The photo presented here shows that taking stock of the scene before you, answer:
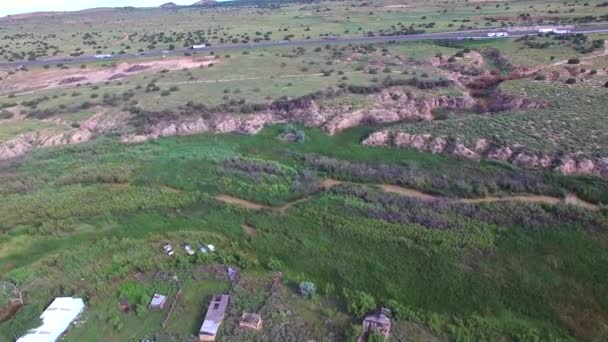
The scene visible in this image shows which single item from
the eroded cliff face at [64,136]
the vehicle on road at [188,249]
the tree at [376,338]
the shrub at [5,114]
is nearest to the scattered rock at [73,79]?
→ the shrub at [5,114]

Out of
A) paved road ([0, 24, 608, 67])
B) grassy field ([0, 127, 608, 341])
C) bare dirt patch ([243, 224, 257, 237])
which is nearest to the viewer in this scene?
grassy field ([0, 127, 608, 341])

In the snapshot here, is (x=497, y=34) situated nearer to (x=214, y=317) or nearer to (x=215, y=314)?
(x=215, y=314)

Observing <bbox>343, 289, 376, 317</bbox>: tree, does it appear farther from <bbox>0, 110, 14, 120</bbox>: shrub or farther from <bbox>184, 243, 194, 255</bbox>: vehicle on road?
<bbox>0, 110, 14, 120</bbox>: shrub

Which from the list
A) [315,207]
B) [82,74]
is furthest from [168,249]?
[82,74]

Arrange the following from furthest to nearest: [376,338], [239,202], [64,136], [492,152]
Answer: [64,136], [492,152], [239,202], [376,338]

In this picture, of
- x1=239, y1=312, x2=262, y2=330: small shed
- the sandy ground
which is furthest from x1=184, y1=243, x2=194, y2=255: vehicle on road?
the sandy ground

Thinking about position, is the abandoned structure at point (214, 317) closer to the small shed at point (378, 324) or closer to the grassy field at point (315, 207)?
the grassy field at point (315, 207)

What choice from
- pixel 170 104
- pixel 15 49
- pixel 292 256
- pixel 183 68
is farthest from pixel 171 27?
pixel 292 256
